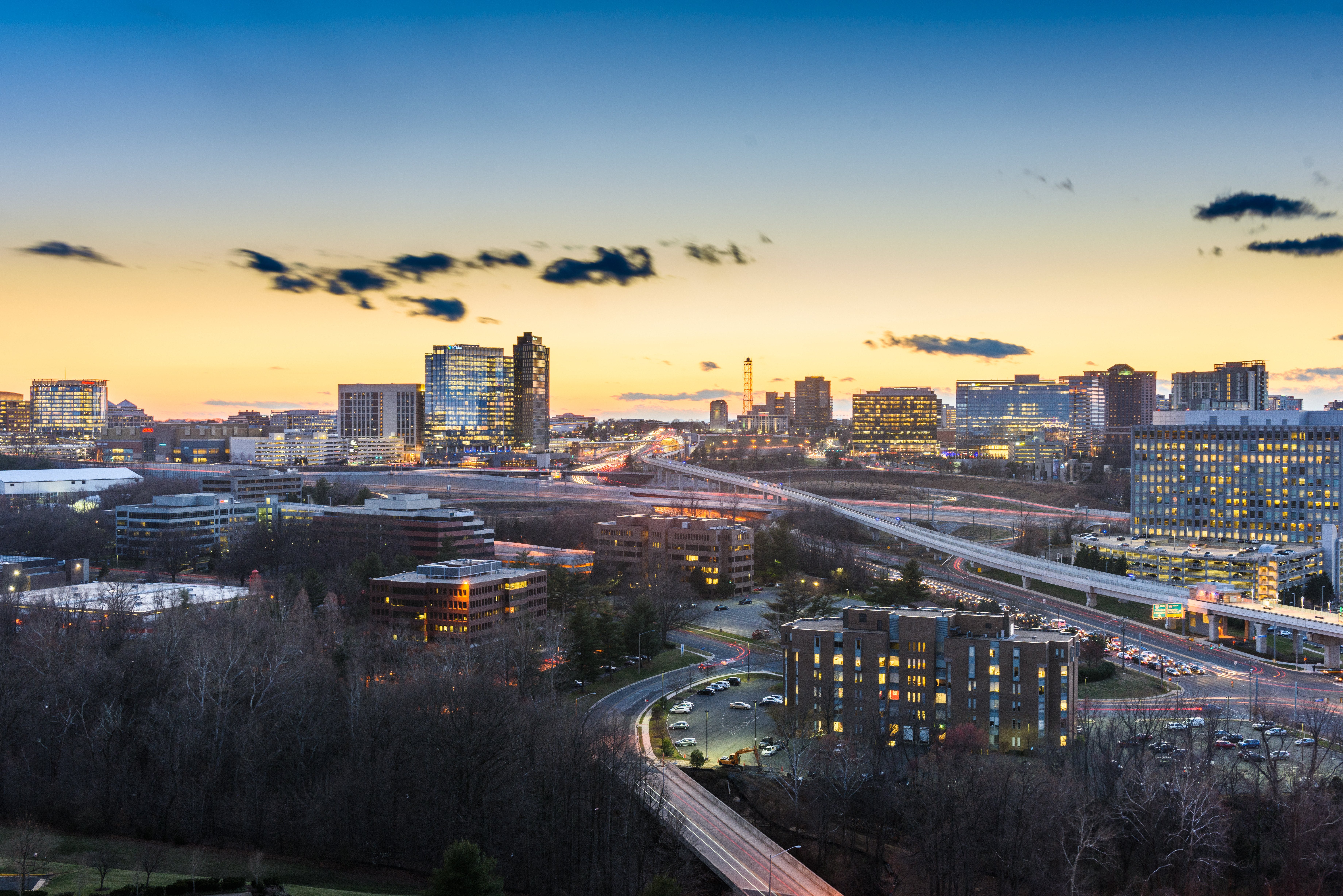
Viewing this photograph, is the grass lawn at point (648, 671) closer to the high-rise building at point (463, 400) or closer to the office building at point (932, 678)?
the office building at point (932, 678)

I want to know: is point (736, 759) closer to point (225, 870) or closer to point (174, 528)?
point (225, 870)

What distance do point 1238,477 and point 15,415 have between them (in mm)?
180690

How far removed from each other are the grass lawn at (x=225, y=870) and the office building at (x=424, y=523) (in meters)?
30.2

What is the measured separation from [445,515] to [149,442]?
8812cm

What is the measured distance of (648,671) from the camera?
3988cm

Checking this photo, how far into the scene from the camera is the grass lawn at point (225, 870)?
70.7ft

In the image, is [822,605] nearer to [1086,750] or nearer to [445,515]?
[1086,750]

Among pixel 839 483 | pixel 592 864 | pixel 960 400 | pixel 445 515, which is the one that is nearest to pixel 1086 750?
pixel 592 864

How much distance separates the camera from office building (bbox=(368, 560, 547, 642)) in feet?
139

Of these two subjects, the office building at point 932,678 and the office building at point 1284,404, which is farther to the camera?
the office building at point 1284,404

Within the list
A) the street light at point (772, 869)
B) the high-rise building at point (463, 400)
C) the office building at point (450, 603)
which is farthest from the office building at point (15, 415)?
the street light at point (772, 869)

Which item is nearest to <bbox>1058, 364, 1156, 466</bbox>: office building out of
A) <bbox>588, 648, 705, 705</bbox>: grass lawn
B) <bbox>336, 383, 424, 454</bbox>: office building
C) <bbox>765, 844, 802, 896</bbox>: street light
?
<bbox>336, 383, 424, 454</bbox>: office building

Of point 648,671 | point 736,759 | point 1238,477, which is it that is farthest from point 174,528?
point 1238,477

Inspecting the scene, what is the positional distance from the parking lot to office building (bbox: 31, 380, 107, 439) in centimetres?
16185
